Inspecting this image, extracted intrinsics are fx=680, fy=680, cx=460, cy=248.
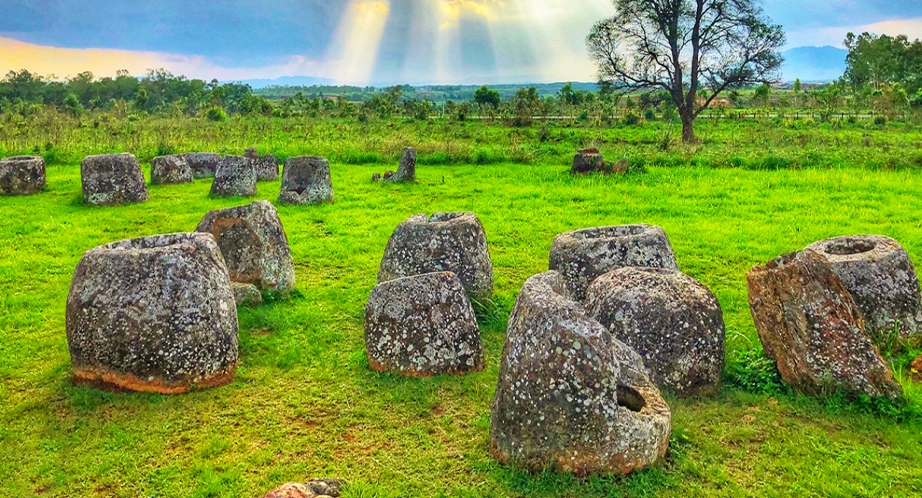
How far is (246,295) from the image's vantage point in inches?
348

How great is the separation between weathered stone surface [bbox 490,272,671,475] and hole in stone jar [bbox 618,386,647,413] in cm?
16

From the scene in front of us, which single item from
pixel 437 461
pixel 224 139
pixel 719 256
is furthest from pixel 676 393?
pixel 224 139

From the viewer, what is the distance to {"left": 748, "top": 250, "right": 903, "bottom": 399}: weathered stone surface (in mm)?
5824

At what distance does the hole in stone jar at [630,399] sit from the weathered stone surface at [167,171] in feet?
→ 56.7

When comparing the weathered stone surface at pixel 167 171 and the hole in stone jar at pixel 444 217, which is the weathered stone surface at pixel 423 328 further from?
the weathered stone surface at pixel 167 171

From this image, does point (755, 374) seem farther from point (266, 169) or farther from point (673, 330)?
point (266, 169)

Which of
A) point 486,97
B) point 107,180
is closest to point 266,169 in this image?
point 107,180

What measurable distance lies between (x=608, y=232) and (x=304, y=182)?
373 inches

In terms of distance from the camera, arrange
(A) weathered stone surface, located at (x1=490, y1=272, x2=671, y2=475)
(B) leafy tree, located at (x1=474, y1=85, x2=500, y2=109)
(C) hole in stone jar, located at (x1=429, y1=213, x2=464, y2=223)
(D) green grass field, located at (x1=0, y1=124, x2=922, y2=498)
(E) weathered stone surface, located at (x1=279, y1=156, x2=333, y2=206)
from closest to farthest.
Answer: (A) weathered stone surface, located at (x1=490, y1=272, x2=671, y2=475) → (D) green grass field, located at (x1=0, y1=124, x2=922, y2=498) → (C) hole in stone jar, located at (x1=429, y1=213, x2=464, y2=223) → (E) weathered stone surface, located at (x1=279, y1=156, x2=333, y2=206) → (B) leafy tree, located at (x1=474, y1=85, x2=500, y2=109)

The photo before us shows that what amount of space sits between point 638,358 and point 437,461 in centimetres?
182

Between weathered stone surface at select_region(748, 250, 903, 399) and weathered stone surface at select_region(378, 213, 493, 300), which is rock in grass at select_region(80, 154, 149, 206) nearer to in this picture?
weathered stone surface at select_region(378, 213, 493, 300)

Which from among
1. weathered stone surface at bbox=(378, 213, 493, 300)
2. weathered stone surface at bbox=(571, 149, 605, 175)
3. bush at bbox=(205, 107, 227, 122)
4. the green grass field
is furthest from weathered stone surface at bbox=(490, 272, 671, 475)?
bush at bbox=(205, 107, 227, 122)

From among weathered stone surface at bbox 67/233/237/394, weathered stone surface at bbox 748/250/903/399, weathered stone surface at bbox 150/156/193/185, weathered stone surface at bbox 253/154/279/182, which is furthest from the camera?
weathered stone surface at bbox 253/154/279/182

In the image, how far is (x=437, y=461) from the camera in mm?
5297
